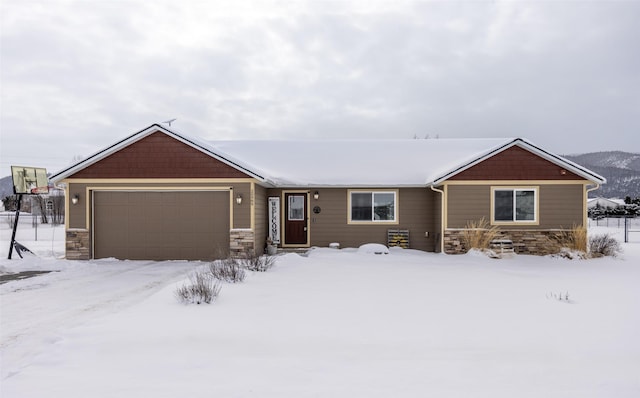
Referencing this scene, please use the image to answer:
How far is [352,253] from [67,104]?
20421 mm

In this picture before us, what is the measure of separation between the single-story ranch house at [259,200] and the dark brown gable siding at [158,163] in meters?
0.03

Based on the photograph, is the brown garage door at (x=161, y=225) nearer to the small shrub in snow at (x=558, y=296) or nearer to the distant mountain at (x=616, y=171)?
the small shrub in snow at (x=558, y=296)

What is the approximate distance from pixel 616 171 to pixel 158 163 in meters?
156

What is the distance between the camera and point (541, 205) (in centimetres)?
1401

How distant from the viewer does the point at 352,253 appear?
13445 millimetres

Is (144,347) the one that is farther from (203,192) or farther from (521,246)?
(521,246)

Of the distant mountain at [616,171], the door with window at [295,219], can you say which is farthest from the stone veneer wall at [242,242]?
the distant mountain at [616,171]

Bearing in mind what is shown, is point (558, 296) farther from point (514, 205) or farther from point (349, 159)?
point (349, 159)

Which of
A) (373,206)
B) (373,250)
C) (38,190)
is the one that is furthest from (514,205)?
(38,190)

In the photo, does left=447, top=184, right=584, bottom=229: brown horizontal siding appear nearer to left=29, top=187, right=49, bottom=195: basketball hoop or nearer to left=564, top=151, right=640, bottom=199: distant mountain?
left=29, top=187, right=49, bottom=195: basketball hoop

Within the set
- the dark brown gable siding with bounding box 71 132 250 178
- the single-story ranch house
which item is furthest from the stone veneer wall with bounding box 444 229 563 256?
the dark brown gable siding with bounding box 71 132 250 178

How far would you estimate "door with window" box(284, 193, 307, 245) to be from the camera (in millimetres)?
15773

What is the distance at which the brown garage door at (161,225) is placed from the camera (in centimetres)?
1358

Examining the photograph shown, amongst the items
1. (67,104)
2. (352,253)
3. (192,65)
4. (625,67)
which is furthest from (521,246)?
(67,104)
